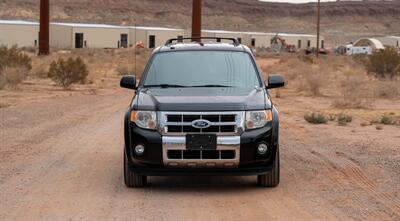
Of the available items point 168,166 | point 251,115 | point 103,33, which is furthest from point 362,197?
point 103,33

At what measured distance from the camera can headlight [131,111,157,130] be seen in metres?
8.77

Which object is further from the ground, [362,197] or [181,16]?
[181,16]

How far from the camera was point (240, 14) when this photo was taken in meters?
168

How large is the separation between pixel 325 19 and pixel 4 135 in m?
163

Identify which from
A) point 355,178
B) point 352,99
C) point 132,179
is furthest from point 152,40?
point 132,179

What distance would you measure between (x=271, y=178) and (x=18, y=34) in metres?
82.0

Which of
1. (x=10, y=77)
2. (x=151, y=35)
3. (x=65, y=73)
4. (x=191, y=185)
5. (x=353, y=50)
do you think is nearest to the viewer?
(x=191, y=185)

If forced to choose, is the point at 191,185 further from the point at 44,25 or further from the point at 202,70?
the point at 44,25

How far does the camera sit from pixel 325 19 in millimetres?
172625

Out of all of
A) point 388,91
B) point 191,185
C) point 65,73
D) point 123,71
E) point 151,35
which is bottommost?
point 191,185

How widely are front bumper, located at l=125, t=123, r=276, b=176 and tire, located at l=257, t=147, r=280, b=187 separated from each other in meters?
0.21

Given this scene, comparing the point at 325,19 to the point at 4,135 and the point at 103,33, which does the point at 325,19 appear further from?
the point at 4,135

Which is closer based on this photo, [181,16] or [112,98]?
[112,98]

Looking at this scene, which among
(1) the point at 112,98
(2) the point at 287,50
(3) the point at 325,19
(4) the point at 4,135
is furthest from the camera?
(3) the point at 325,19
